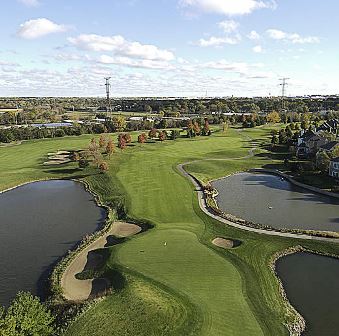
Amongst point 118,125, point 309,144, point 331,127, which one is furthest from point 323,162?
point 118,125

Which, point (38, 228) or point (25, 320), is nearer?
point (25, 320)

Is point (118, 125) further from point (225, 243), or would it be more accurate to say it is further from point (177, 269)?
point (177, 269)

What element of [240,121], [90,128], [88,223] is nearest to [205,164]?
[88,223]

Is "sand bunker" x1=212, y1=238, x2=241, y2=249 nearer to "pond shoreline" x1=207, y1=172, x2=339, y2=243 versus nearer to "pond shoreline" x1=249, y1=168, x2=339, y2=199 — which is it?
"pond shoreline" x1=207, y1=172, x2=339, y2=243

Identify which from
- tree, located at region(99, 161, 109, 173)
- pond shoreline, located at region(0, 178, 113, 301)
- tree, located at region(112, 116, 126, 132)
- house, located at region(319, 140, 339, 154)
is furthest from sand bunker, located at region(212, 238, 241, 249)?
tree, located at region(112, 116, 126, 132)

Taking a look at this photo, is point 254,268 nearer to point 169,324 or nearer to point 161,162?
point 169,324
